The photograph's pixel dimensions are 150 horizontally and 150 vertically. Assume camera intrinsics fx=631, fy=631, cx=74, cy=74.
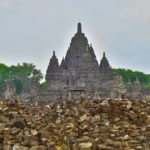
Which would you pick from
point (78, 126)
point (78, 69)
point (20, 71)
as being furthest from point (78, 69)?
point (78, 126)

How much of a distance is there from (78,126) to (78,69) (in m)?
47.7

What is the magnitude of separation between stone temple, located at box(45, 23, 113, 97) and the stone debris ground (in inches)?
1726

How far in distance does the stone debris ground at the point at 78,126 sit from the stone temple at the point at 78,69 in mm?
43844

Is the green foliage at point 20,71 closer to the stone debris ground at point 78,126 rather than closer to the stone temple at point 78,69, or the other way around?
the stone temple at point 78,69

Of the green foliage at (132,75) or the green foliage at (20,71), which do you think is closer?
the green foliage at (20,71)

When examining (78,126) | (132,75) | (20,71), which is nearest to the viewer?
(78,126)

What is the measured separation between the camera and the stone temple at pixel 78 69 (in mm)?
59281

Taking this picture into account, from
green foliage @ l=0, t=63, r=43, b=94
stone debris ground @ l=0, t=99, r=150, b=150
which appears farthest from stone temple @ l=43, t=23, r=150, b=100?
stone debris ground @ l=0, t=99, r=150, b=150

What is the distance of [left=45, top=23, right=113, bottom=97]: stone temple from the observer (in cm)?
5928

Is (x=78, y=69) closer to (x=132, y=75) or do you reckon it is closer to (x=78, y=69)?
(x=78, y=69)

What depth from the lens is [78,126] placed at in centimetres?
1316

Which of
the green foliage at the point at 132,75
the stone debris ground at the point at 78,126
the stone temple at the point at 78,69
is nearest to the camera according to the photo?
the stone debris ground at the point at 78,126

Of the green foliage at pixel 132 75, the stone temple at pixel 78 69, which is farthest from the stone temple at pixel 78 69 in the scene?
the green foliage at pixel 132 75

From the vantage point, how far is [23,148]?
39.1ft
